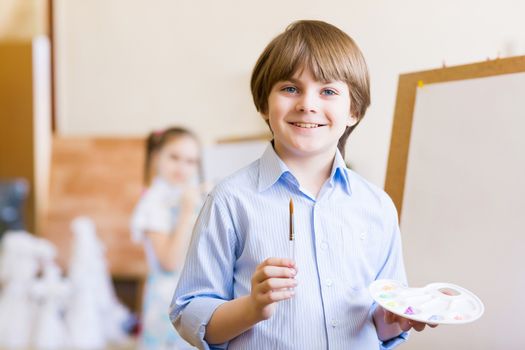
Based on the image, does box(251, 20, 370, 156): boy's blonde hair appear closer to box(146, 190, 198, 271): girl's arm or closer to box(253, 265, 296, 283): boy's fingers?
box(253, 265, 296, 283): boy's fingers

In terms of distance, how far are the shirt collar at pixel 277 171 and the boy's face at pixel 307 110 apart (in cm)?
3

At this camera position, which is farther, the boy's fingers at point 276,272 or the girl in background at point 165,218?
the girl in background at point 165,218

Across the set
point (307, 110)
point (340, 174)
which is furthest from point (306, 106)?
point (340, 174)

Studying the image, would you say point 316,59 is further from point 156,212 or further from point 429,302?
point 156,212

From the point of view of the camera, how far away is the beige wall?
91 centimetres

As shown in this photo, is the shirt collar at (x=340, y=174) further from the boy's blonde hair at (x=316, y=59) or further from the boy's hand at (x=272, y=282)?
the boy's hand at (x=272, y=282)

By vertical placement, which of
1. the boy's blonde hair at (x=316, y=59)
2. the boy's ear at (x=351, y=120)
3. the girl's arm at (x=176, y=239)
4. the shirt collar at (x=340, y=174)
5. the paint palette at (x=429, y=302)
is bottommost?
the girl's arm at (x=176, y=239)

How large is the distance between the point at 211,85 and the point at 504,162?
1681mm

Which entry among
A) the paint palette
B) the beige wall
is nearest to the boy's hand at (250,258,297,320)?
the paint palette

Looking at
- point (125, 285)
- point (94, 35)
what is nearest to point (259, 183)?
point (94, 35)

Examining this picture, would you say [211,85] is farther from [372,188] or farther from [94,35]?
[372,188]

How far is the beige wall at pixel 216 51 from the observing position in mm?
915

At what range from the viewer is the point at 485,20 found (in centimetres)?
89

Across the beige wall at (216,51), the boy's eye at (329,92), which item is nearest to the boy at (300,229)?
the boy's eye at (329,92)
